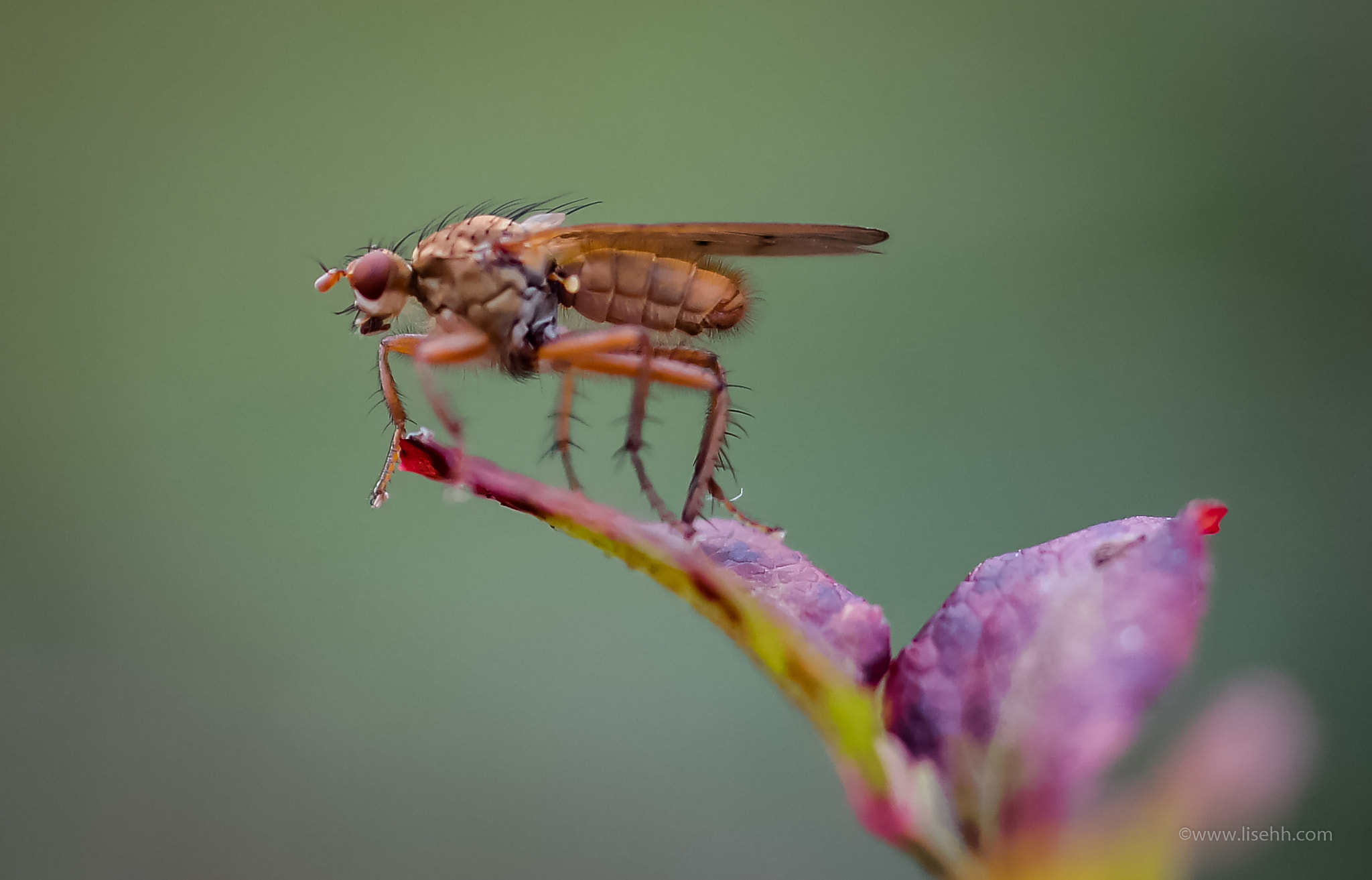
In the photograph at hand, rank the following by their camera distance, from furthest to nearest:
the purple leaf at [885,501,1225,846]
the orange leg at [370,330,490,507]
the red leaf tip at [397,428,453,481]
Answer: the orange leg at [370,330,490,507]
the red leaf tip at [397,428,453,481]
the purple leaf at [885,501,1225,846]

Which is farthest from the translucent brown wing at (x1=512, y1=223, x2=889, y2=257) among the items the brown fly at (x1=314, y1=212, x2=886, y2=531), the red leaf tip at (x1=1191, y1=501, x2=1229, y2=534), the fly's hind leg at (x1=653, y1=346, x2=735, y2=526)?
the red leaf tip at (x1=1191, y1=501, x2=1229, y2=534)

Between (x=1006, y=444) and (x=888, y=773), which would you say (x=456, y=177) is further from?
(x=888, y=773)

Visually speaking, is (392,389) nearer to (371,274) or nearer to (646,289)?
(371,274)

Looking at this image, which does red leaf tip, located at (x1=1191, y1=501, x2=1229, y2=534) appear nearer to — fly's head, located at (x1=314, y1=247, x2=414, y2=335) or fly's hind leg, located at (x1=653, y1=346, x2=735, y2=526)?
fly's hind leg, located at (x1=653, y1=346, x2=735, y2=526)

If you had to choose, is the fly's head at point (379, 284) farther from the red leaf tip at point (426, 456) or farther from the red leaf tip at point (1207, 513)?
the red leaf tip at point (1207, 513)

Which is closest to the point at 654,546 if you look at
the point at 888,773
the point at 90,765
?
the point at 888,773

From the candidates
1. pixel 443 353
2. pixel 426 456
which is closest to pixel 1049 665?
pixel 426 456
